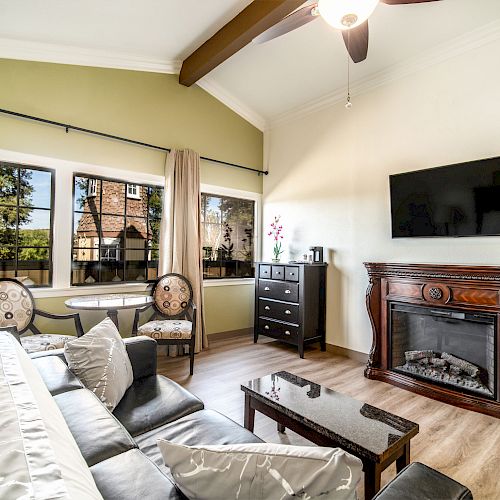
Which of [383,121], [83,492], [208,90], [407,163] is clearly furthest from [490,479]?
[208,90]

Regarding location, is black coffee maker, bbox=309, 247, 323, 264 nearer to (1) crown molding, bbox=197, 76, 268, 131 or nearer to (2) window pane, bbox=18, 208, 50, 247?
(1) crown molding, bbox=197, 76, 268, 131

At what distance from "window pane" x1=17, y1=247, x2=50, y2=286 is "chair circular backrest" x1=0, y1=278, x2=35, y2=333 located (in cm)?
34

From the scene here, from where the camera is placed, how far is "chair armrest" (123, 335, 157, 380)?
2.11 meters

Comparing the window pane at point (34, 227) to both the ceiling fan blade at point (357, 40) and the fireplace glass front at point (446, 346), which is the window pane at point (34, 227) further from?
the fireplace glass front at point (446, 346)

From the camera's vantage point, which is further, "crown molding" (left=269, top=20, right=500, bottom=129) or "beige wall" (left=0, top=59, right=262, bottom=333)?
"beige wall" (left=0, top=59, right=262, bottom=333)

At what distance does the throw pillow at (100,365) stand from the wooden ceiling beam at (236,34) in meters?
3.01

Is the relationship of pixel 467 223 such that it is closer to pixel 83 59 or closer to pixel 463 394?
pixel 463 394

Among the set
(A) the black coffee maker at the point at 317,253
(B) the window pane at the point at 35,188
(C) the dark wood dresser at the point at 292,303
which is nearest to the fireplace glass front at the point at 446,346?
(C) the dark wood dresser at the point at 292,303

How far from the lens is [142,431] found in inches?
60.4

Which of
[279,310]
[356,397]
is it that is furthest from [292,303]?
[356,397]

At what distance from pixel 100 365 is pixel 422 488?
151 cm

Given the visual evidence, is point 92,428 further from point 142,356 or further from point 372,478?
point 372,478

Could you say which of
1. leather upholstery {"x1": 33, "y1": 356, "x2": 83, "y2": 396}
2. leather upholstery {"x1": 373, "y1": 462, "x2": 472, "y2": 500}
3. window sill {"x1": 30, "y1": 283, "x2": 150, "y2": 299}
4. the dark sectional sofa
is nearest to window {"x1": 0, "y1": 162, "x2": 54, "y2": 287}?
window sill {"x1": 30, "y1": 283, "x2": 150, "y2": 299}

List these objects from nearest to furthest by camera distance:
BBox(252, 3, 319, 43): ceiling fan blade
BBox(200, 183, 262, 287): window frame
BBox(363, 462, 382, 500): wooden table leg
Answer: BBox(363, 462, 382, 500): wooden table leg < BBox(252, 3, 319, 43): ceiling fan blade < BBox(200, 183, 262, 287): window frame
